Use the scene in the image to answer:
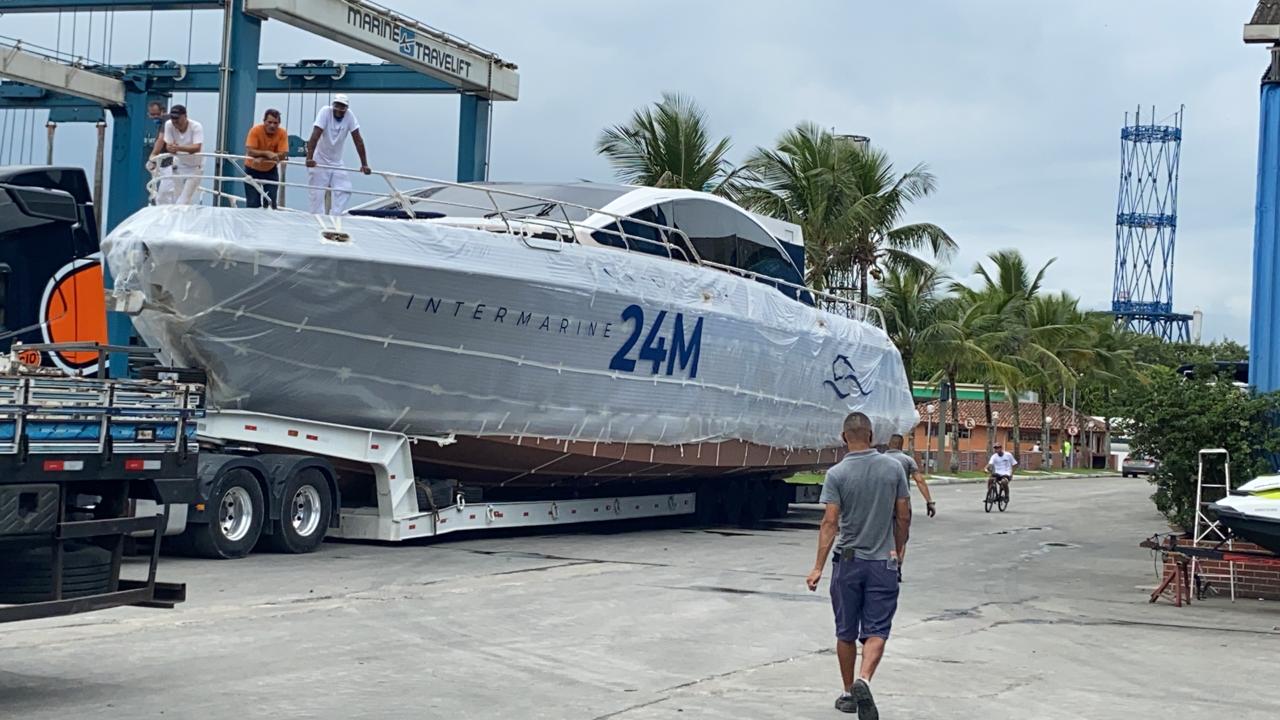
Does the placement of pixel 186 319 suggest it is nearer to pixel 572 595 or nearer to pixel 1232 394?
pixel 572 595

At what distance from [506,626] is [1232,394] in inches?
360

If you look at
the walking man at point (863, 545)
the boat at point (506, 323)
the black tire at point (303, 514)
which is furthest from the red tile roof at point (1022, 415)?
the walking man at point (863, 545)

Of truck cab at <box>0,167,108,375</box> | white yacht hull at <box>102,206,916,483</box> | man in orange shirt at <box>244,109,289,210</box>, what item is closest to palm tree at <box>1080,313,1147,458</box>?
white yacht hull at <box>102,206,916,483</box>

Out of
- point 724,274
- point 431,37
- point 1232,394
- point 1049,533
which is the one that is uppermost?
point 431,37

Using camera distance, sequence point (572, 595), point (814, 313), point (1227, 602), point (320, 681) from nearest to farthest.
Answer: point (320, 681), point (572, 595), point (1227, 602), point (814, 313)

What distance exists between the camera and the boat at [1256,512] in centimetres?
1367

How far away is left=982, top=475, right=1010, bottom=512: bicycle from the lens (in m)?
31.7

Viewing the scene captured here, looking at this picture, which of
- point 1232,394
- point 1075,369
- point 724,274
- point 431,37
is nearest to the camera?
point 1232,394

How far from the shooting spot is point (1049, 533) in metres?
25.3

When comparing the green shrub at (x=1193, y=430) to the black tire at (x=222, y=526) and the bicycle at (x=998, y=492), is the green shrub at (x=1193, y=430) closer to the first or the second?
the black tire at (x=222, y=526)

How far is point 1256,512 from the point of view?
1377 centimetres

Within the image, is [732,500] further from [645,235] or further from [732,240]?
[645,235]

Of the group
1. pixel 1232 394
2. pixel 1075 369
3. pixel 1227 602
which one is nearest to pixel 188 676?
pixel 1227 602

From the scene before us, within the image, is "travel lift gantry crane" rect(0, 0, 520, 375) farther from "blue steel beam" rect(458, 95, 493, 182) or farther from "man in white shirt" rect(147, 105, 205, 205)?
"man in white shirt" rect(147, 105, 205, 205)
